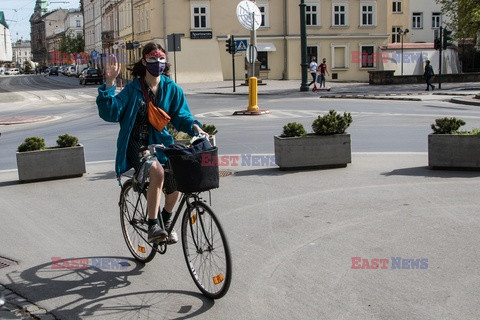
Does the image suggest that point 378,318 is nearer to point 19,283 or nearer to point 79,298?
point 79,298

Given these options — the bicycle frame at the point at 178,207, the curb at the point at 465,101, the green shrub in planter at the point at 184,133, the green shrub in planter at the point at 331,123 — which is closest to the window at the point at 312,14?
the curb at the point at 465,101

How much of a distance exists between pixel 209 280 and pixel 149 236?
2.22 ft

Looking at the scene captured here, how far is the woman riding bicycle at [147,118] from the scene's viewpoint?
531 cm

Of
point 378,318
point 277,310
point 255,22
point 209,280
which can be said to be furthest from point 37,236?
point 255,22

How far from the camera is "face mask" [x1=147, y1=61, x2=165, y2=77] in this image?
5422 mm

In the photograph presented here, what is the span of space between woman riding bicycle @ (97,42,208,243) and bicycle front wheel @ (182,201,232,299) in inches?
10.3

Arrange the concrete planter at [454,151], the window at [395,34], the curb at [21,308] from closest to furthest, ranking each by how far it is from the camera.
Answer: the curb at [21,308]
the concrete planter at [454,151]
the window at [395,34]

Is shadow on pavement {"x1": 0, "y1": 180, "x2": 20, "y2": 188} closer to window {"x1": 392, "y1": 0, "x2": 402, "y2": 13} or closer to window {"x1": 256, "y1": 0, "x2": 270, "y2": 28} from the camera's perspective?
window {"x1": 256, "y1": 0, "x2": 270, "y2": 28}

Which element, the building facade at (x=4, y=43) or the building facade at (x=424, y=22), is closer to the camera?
the building facade at (x=4, y=43)

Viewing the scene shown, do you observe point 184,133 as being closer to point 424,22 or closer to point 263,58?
point 263,58

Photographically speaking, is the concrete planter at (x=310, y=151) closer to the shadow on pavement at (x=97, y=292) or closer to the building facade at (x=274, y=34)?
the shadow on pavement at (x=97, y=292)

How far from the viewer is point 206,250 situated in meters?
5.04

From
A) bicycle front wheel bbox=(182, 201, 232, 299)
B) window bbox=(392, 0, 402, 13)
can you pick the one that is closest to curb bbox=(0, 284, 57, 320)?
bicycle front wheel bbox=(182, 201, 232, 299)

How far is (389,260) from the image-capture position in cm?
575
